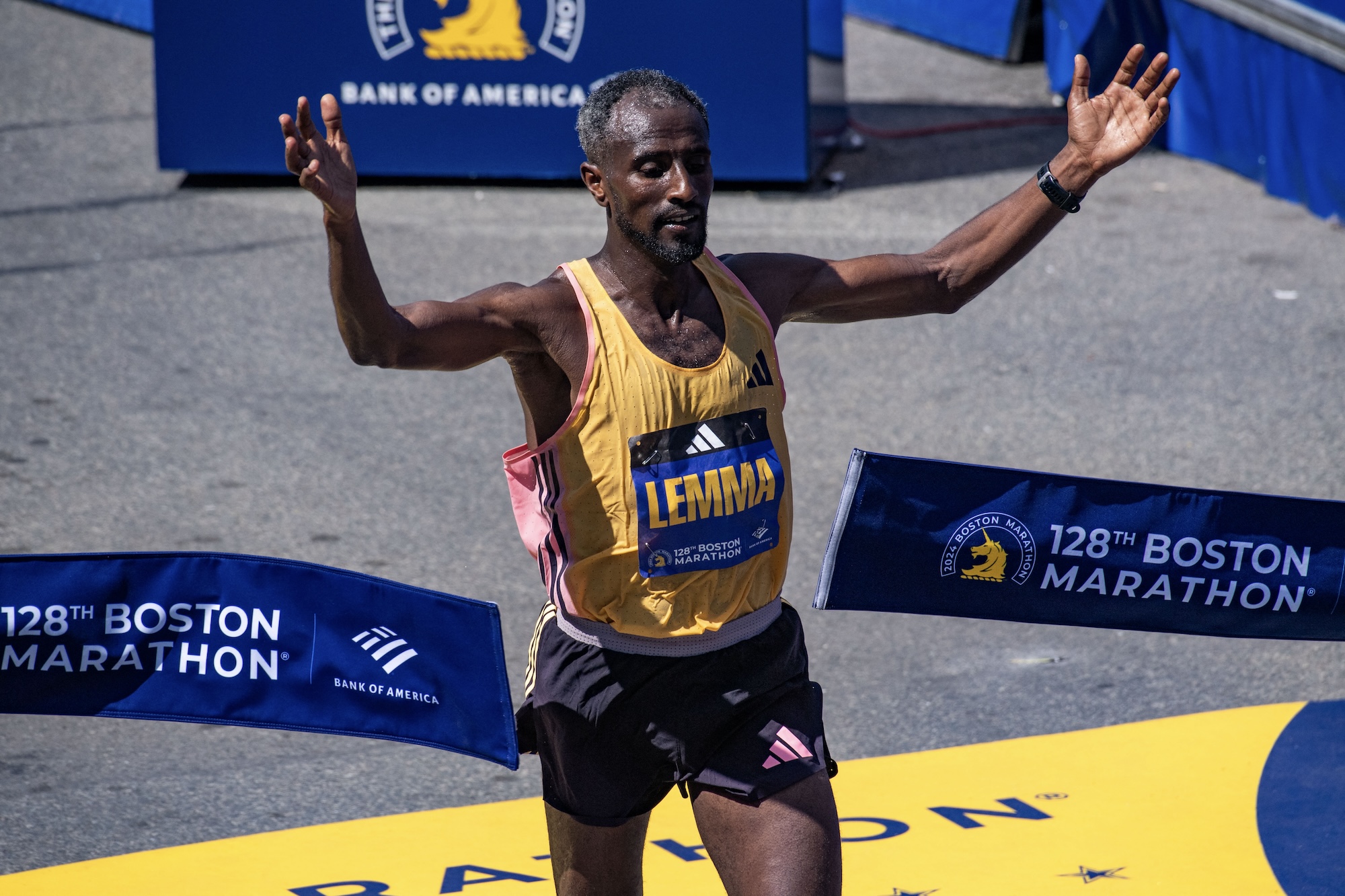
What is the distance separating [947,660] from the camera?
17.5ft

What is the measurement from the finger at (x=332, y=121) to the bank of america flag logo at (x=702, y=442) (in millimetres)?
812

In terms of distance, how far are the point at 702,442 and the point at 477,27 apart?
7825 millimetres

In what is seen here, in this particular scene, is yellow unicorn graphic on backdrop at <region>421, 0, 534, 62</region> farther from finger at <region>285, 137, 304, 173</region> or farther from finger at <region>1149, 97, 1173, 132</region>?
finger at <region>285, 137, 304, 173</region>

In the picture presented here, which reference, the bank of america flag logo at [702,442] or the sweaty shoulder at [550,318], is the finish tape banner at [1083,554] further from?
the sweaty shoulder at [550,318]

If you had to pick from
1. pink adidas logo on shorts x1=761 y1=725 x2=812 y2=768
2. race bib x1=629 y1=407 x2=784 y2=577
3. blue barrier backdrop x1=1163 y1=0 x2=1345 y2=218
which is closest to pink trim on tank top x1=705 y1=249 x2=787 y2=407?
race bib x1=629 y1=407 x2=784 y2=577

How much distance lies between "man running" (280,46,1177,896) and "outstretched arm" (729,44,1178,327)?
0.71ft

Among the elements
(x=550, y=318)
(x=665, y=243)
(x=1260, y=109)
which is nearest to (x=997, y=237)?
(x=665, y=243)

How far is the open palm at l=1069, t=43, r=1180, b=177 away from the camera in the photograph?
327 centimetres

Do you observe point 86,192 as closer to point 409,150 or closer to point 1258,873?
point 409,150

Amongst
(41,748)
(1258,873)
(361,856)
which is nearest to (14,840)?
(41,748)

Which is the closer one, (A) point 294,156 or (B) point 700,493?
(A) point 294,156

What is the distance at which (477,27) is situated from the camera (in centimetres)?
1013

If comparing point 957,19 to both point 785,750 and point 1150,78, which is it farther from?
point 785,750

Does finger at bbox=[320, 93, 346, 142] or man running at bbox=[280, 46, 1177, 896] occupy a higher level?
finger at bbox=[320, 93, 346, 142]
